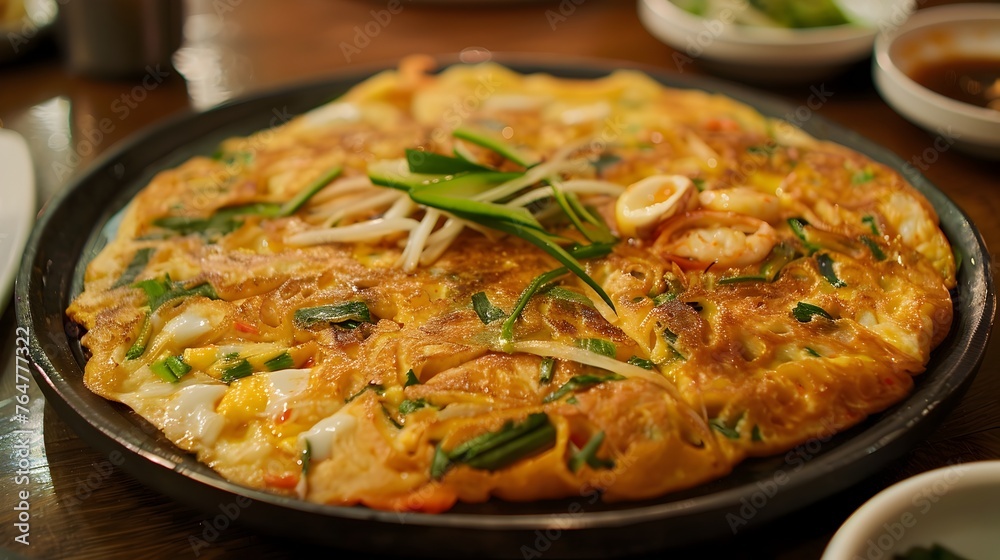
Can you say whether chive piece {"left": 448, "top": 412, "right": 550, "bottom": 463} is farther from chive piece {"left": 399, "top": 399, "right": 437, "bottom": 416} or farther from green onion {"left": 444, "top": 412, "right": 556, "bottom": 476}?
chive piece {"left": 399, "top": 399, "right": 437, "bottom": 416}

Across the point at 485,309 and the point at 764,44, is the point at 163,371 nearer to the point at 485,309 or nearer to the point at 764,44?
the point at 485,309

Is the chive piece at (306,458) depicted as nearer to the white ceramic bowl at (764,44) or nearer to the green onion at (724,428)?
the green onion at (724,428)

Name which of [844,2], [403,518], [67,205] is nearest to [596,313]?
[403,518]

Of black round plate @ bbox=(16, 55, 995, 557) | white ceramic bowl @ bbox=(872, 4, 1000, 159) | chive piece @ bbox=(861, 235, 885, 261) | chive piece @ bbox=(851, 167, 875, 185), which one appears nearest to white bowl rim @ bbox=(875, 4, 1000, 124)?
white ceramic bowl @ bbox=(872, 4, 1000, 159)

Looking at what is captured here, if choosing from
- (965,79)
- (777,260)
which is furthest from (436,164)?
(965,79)

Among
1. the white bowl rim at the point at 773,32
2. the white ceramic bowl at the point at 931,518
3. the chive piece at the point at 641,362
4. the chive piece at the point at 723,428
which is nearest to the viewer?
the white ceramic bowl at the point at 931,518

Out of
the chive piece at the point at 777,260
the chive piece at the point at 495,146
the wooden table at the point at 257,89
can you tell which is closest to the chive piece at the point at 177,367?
the wooden table at the point at 257,89
